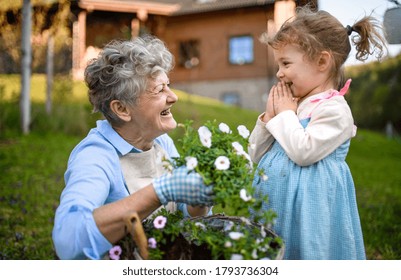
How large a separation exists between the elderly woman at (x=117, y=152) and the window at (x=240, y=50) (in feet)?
50.5

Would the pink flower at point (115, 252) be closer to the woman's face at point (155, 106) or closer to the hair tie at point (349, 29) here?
the woman's face at point (155, 106)

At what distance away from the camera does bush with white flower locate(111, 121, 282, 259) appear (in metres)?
1.70

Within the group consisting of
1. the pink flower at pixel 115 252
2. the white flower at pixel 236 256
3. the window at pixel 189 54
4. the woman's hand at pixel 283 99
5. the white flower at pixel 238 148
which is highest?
the window at pixel 189 54

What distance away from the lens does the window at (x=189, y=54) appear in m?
18.6

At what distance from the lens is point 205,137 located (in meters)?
1.77

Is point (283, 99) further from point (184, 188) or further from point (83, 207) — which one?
point (83, 207)

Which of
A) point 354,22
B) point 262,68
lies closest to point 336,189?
point 354,22

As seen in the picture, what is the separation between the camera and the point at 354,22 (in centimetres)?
230

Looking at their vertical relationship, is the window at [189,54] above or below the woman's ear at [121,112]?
above

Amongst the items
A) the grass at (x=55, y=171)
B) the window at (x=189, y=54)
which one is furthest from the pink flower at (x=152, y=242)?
the window at (x=189, y=54)

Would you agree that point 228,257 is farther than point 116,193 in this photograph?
No
